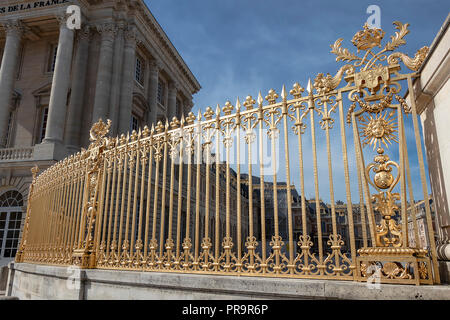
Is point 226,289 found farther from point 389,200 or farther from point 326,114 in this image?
point 326,114

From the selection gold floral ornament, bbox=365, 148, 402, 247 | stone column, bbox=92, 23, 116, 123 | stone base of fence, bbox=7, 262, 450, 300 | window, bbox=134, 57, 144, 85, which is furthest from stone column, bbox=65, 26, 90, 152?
gold floral ornament, bbox=365, 148, 402, 247

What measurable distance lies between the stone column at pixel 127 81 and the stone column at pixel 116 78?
0.87 feet

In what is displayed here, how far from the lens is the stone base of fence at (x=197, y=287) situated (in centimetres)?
287

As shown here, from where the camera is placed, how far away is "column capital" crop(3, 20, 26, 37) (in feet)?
68.7

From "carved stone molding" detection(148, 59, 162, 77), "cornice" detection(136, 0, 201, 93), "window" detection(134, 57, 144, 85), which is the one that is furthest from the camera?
"carved stone molding" detection(148, 59, 162, 77)

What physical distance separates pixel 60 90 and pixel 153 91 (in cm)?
775

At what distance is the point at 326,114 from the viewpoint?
3.79 metres

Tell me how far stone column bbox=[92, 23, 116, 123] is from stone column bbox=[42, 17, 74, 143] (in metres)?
1.60

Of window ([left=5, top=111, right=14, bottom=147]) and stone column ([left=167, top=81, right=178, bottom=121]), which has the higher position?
stone column ([left=167, top=81, right=178, bottom=121])

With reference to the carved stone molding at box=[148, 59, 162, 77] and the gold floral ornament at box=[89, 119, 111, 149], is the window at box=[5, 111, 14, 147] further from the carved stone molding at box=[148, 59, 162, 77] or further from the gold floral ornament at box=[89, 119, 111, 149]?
the gold floral ornament at box=[89, 119, 111, 149]

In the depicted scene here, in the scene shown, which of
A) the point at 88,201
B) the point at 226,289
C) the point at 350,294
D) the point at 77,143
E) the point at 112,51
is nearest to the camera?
the point at 350,294

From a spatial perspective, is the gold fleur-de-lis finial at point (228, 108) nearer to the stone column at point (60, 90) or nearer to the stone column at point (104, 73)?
the stone column at point (60, 90)
